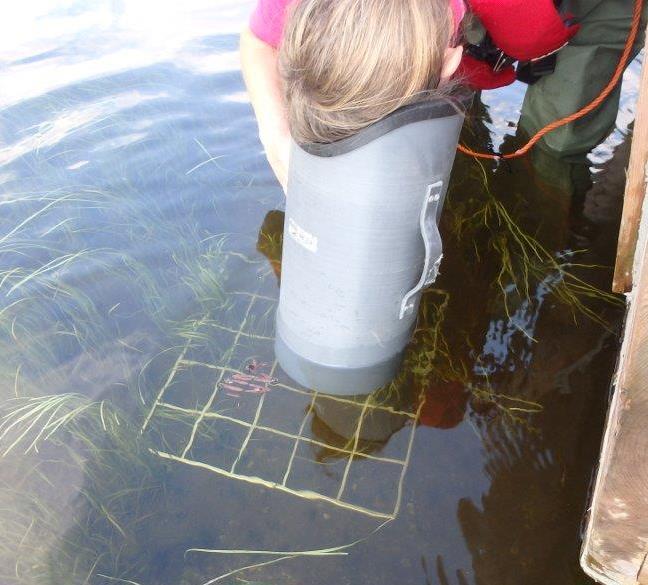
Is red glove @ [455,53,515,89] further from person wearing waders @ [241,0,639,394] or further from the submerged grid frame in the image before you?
the submerged grid frame

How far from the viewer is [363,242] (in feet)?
5.45

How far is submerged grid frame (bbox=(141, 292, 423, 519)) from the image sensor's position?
189 cm

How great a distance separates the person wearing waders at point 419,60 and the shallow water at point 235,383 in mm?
435

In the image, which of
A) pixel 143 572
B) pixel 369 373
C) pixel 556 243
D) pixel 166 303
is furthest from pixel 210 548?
pixel 556 243

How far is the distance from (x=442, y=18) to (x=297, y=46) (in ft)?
1.11

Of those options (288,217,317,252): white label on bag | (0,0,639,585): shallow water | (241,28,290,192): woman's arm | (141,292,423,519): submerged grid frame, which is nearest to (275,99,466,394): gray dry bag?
(288,217,317,252): white label on bag

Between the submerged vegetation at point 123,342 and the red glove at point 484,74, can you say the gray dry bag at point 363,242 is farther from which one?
the red glove at point 484,74

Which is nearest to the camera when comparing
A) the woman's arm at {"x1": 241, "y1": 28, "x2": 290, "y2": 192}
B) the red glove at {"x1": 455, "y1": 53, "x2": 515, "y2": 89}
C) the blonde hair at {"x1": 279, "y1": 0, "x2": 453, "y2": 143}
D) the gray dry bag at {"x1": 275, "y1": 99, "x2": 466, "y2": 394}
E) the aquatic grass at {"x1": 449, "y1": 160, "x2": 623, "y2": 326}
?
the blonde hair at {"x1": 279, "y1": 0, "x2": 453, "y2": 143}

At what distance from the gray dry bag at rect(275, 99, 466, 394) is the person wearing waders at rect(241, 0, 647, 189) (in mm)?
84

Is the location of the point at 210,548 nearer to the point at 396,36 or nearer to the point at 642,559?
the point at 642,559

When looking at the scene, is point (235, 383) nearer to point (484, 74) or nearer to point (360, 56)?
point (360, 56)

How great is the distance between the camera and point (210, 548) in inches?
69.1

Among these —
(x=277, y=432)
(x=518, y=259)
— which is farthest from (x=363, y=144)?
(x=518, y=259)

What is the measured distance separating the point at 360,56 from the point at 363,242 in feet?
1.62
